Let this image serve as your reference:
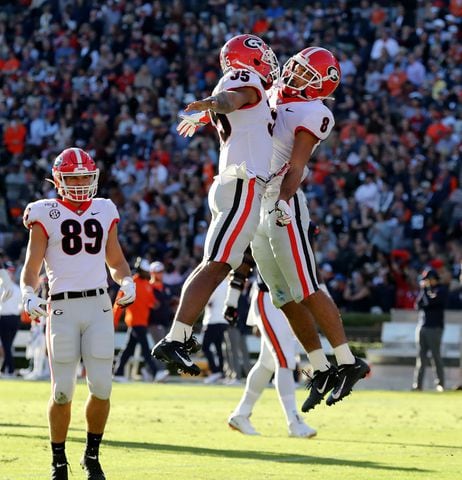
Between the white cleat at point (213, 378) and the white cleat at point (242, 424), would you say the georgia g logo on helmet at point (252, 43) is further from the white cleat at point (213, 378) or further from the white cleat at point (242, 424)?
the white cleat at point (213, 378)

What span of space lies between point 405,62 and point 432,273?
28.3 ft

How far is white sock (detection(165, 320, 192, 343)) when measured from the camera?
8828mm

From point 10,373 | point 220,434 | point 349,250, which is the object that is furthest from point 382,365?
point 220,434

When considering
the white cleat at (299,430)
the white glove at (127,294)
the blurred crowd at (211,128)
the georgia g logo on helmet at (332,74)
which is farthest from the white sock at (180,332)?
the blurred crowd at (211,128)

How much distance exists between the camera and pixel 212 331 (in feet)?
72.8

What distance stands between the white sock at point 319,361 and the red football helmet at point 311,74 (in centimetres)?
179

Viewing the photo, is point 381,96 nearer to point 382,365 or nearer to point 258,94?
point 382,365

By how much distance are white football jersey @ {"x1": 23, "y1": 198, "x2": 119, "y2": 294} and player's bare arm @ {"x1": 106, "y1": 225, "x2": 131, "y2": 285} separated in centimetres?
12

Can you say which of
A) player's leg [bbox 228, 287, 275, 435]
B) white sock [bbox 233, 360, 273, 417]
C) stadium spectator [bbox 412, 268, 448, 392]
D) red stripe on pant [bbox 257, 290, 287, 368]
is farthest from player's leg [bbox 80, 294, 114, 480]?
stadium spectator [bbox 412, 268, 448, 392]

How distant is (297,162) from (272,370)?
14.4ft

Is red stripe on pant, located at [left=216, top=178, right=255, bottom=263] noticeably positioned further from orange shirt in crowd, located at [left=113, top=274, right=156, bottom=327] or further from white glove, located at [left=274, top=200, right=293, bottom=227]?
orange shirt in crowd, located at [left=113, top=274, right=156, bottom=327]

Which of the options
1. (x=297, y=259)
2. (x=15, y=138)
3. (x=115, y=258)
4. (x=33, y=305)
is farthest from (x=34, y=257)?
(x=15, y=138)

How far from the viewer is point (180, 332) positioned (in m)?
8.85

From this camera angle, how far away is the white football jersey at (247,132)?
9164 mm
